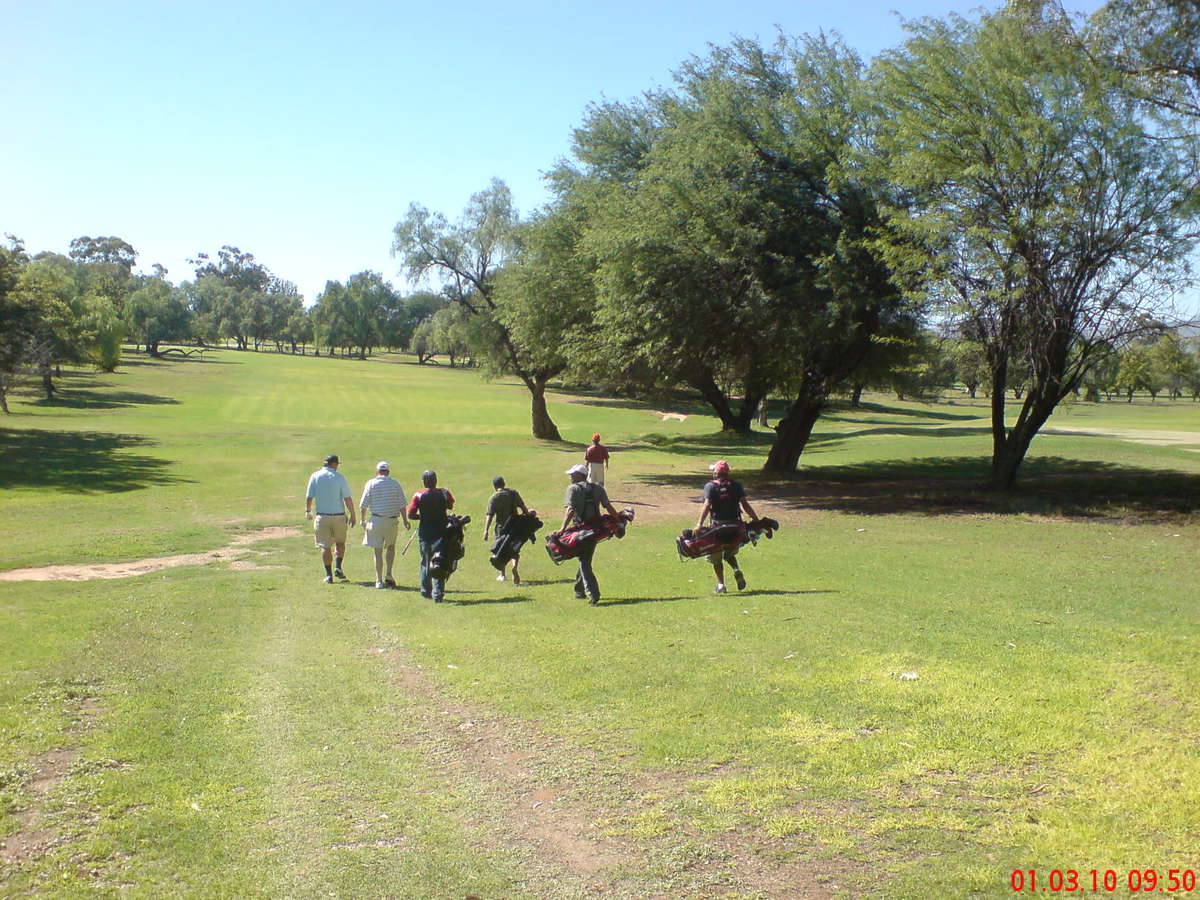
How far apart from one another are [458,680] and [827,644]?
11.8ft

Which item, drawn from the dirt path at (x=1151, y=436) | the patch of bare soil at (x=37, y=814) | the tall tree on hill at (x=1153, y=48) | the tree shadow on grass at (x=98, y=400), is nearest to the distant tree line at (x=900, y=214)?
the tall tree on hill at (x=1153, y=48)

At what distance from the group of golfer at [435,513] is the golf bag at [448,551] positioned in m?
0.03

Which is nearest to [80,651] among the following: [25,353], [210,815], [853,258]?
[210,815]

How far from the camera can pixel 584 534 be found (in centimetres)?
1277

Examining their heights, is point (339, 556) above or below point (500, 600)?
above

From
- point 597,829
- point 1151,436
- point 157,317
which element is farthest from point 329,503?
point 157,317

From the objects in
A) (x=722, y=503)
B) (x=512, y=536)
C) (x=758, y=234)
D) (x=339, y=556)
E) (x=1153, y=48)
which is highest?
(x=1153, y=48)

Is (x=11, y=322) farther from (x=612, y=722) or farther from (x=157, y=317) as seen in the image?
(x=157, y=317)

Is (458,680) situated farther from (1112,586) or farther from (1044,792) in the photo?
(1112,586)

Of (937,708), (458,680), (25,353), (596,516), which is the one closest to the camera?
(937,708)

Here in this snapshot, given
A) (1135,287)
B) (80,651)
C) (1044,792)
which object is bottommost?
(80,651)

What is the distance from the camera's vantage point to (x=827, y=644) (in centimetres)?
954

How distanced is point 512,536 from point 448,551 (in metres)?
A: 0.95
